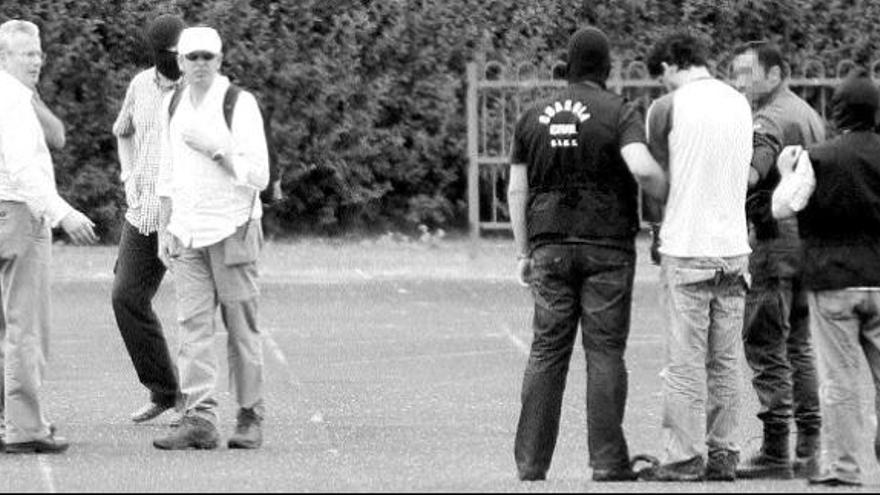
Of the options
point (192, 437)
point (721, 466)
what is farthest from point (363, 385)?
point (721, 466)

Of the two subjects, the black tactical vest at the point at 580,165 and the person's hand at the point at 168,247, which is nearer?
the black tactical vest at the point at 580,165

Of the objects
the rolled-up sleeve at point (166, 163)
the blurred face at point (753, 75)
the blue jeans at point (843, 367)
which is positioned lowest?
the blue jeans at point (843, 367)

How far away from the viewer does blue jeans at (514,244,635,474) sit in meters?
9.50

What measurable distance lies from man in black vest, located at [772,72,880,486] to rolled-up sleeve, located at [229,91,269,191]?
2.38m

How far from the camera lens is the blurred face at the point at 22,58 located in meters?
10.4

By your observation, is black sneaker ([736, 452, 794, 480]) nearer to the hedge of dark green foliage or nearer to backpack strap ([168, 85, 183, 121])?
backpack strap ([168, 85, 183, 121])

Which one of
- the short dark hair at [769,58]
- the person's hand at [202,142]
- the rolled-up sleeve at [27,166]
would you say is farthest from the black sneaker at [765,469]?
the rolled-up sleeve at [27,166]

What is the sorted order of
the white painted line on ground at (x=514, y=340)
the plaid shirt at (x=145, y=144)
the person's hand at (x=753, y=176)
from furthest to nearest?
1. the white painted line on ground at (x=514, y=340)
2. the plaid shirt at (x=145, y=144)
3. the person's hand at (x=753, y=176)

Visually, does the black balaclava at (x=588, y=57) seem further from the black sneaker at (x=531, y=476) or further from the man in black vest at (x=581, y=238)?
the black sneaker at (x=531, y=476)

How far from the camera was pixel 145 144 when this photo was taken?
11281 millimetres

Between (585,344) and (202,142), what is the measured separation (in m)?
2.07

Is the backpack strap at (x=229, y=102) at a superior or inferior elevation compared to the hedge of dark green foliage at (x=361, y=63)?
superior

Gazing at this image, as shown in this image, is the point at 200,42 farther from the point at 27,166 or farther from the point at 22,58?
the point at 27,166

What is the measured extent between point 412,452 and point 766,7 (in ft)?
34.8
